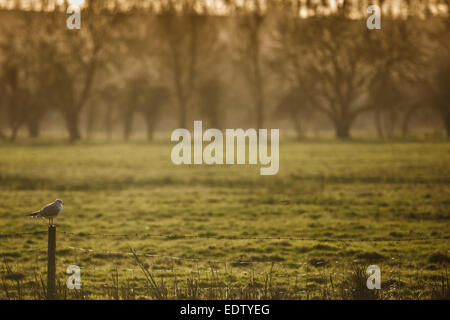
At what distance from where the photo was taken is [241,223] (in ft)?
51.4

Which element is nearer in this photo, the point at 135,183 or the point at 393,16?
the point at 135,183

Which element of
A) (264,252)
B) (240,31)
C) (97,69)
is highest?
(240,31)

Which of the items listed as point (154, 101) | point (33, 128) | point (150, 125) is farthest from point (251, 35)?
point (33, 128)

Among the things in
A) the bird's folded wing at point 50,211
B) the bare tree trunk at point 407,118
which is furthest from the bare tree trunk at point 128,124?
the bird's folded wing at point 50,211

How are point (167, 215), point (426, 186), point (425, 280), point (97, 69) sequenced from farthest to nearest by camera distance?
1. point (97, 69)
2. point (426, 186)
3. point (167, 215)
4. point (425, 280)

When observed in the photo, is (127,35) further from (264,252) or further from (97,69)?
(264,252)

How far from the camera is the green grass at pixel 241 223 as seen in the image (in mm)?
9547

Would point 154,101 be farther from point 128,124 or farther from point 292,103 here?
point 292,103

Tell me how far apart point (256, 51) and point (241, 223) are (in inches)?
2041

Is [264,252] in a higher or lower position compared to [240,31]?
lower

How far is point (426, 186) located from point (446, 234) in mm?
8712

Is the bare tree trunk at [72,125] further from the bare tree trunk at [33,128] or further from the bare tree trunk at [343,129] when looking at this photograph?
the bare tree trunk at [343,129]

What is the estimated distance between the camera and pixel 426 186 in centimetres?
2200
